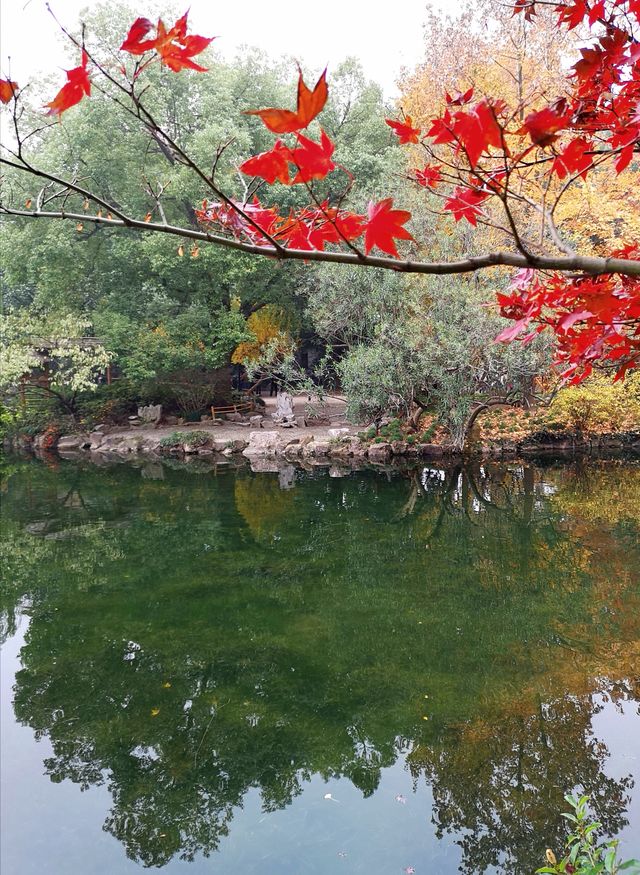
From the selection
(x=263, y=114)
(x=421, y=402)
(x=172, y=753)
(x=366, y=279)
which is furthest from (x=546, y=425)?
(x=263, y=114)

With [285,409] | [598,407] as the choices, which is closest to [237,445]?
[285,409]

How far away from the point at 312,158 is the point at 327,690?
335 centimetres

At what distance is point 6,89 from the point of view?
3.62ft

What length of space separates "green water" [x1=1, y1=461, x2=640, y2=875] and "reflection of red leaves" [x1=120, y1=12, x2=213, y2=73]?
2787 millimetres

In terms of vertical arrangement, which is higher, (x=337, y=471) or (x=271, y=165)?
(x=271, y=165)

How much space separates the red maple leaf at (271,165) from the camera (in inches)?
41.7

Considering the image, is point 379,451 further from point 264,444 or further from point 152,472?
point 152,472

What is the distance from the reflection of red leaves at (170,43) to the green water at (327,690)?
110 inches

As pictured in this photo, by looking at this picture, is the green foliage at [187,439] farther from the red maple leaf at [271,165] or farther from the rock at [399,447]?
the red maple leaf at [271,165]

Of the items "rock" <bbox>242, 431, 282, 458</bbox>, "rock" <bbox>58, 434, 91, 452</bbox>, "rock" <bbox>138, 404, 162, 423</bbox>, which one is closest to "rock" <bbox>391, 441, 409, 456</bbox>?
"rock" <bbox>242, 431, 282, 458</bbox>

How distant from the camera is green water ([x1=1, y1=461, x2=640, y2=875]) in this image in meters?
2.71

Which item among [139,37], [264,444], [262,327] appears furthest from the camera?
[262,327]

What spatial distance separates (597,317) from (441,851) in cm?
235

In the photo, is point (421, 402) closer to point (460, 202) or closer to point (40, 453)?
point (40, 453)
